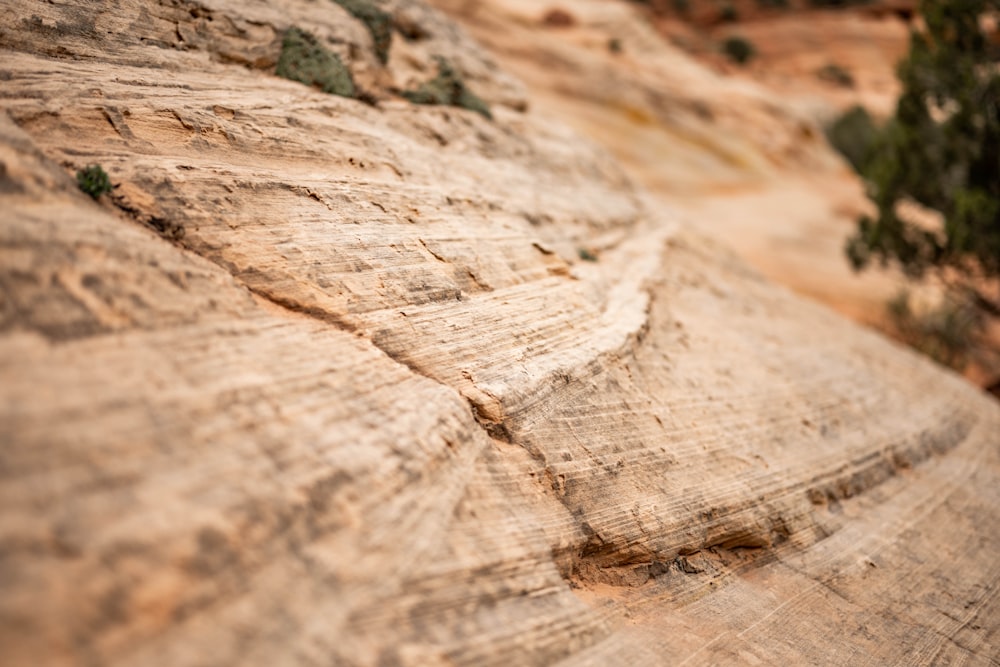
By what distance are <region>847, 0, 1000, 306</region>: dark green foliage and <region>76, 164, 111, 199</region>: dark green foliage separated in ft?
52.1

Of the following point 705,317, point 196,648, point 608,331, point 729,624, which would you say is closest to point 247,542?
point 196,648

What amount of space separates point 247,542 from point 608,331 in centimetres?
379

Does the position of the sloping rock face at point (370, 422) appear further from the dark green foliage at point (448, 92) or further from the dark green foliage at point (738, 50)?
the dark green foliage at point (738, 50)

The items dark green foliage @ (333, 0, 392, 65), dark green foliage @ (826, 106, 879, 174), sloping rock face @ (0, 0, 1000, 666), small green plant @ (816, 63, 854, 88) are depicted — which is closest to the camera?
sloping rock face @ (0, 0, 1000, 666)

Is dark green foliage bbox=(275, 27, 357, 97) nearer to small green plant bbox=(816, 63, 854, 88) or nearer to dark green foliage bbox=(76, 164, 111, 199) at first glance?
dark green foliage bbox=(76, 164, 111, 199)

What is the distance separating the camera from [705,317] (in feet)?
26.0

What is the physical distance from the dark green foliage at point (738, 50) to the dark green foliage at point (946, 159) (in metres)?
25.9

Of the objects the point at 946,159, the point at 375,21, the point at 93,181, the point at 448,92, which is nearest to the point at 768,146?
the point at 946,159

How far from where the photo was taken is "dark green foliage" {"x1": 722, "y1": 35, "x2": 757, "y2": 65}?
3972 cm

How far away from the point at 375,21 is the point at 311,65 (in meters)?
1.81

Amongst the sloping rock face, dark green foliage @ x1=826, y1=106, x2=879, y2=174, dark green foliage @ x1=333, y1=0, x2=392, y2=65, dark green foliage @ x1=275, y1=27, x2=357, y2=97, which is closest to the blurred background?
dark green foliage @ x1=826, y1=106, x2=879, y2=174

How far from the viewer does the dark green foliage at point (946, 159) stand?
14195 mm

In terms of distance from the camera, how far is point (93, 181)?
3.97m

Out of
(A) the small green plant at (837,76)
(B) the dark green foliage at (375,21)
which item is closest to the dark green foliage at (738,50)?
(A) the small green plant at (837,76)
